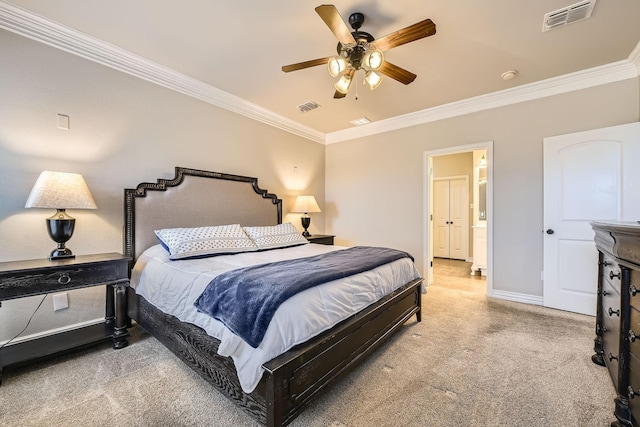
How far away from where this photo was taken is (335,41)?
2.44m

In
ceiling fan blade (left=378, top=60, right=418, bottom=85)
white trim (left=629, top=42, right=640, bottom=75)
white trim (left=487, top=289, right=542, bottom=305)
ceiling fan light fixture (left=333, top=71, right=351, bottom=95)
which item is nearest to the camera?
ceiling fan blade (left=378, top=60, right=418, bottom=85)

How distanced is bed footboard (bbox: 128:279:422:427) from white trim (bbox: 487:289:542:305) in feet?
6.51

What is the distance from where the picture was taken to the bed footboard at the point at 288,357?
1.29m

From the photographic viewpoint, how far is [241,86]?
329 cm

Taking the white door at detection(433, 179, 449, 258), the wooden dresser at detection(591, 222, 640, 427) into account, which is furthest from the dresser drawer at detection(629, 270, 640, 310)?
the white door at detection(433, 179, 449, 258)

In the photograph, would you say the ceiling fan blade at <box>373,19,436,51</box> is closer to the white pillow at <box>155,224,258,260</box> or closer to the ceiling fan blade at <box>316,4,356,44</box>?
the ceiling fan blade at <box>316,4,356,44</box>

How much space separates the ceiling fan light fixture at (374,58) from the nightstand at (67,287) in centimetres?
254

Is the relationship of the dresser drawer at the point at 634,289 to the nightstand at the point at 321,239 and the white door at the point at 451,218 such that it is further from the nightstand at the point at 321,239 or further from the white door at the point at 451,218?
the white door at the point at 451,218

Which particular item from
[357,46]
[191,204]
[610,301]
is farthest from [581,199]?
[191,204]

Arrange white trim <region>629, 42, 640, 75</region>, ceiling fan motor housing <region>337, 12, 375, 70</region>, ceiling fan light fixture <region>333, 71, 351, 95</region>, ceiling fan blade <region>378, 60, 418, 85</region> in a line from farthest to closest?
white trim <region>629, 42, 640, 75</region>
ceiling fan light fixture <region>333, 71, 351, 95</region>
ceiling fan blade <region>378, 60, 418, 85</region>
ceiling fan motor housing <region>337, 12, 375, 70</region>

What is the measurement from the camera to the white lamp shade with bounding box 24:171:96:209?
1989mm

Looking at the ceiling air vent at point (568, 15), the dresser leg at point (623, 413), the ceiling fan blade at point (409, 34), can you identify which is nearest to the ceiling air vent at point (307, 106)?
the ceiling fan blade at point (409, 34)

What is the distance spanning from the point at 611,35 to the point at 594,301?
261 cm

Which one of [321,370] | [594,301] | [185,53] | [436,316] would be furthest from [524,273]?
[185,53]
